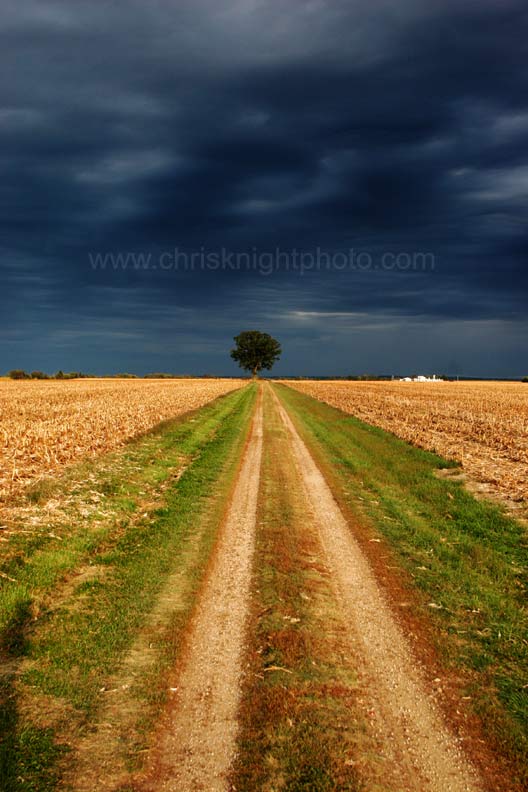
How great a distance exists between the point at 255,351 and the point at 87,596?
15785 cm

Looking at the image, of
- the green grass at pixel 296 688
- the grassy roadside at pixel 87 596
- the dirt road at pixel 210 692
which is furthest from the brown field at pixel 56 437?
the green grass at pixel 296 688

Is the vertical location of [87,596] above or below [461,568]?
above

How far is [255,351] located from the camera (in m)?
163

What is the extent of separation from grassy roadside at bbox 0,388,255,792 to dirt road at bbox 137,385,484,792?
0.33m

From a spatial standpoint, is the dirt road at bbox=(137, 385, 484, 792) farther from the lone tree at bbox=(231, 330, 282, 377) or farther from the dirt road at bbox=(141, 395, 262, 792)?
the lone tree at bbox=(231, 330, 282, 377)

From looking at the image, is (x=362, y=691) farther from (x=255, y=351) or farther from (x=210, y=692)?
(x=255, y=351)

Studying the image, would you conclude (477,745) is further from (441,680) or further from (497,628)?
(497,628)

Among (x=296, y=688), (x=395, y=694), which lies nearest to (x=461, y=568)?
(x=395, y=694)

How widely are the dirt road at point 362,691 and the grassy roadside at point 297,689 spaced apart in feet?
0.49

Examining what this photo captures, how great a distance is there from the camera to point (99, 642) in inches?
215

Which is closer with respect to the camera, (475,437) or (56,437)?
(56,437)

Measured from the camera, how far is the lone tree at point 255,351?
536 ft

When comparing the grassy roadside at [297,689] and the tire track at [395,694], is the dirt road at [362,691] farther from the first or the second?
the grassy roadside at [297,689]

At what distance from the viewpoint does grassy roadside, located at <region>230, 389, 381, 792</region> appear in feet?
12.2
